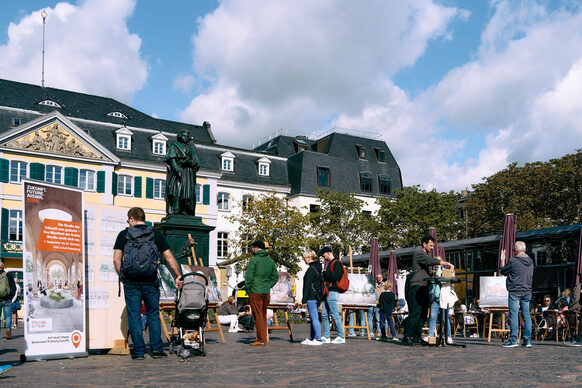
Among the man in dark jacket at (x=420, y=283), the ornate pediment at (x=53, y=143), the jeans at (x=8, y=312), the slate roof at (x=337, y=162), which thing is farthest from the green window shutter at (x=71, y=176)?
the man in dark jacket at (x=420, y=283)

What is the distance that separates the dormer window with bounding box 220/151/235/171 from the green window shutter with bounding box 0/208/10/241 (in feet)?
59.6

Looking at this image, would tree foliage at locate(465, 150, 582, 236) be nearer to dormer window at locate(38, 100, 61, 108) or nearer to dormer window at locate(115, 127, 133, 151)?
dormer window at locate(115, 127, 133, 151)

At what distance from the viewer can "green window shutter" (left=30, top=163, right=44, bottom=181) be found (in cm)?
3906

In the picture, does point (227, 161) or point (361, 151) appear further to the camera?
point (361, 151)

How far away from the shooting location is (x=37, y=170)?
39375mm

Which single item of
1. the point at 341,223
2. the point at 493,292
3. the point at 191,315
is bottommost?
the point at 493,292

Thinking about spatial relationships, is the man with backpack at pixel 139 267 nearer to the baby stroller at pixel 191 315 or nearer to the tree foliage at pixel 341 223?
the baby stroller at pixel 191 315

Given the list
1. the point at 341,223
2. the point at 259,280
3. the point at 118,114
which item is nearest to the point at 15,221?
the point at 118,114

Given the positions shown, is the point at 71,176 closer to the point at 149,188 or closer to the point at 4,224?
the point at 4,224

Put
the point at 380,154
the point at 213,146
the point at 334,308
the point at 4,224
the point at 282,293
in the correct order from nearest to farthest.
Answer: the point at 334,308, the point at 282,293, the point at 4,224, the point at 213,146, the point at 380,154

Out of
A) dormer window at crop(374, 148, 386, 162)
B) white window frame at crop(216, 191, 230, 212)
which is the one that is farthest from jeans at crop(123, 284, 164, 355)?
dormer window at crop(374, 148, 386, 162)

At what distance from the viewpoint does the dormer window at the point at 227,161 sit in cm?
5216

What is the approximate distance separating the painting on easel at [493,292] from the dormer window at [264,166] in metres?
41.1

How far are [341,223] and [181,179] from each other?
1472 inches
